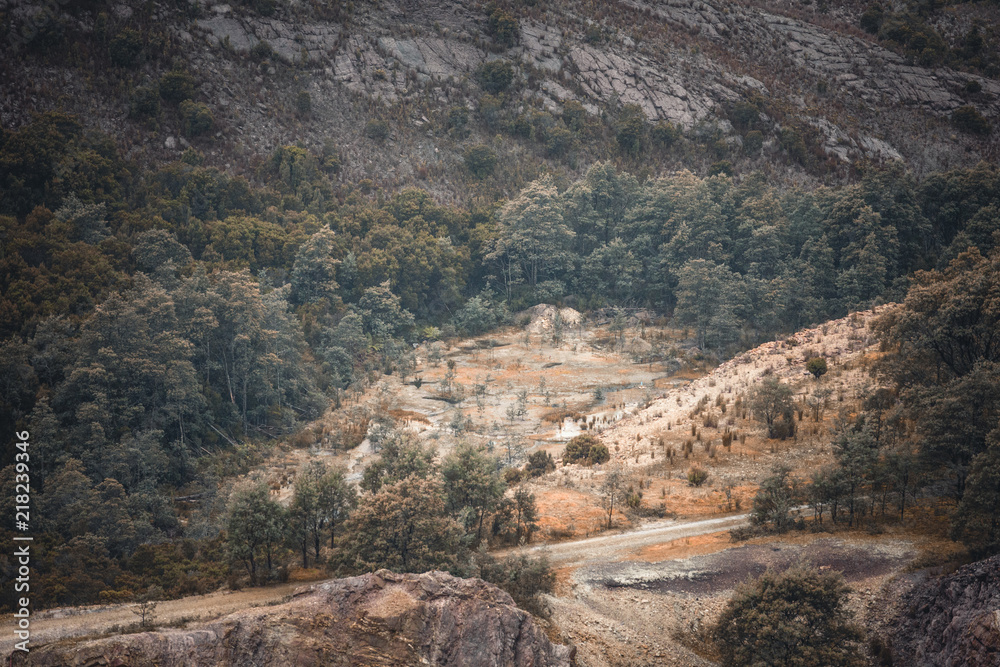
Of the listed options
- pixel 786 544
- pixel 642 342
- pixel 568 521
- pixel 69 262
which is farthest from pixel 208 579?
pixel 642 342

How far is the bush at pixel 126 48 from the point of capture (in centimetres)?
5772

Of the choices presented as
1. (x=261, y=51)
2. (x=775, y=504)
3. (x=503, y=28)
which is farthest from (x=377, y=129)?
(x=775, y=504)

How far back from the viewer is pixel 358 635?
17078 millimetres

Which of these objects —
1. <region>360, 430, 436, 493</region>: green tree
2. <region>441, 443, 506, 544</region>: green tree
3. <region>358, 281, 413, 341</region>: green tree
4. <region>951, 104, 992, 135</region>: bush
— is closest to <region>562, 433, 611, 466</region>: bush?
<region>441, 443, 506, 544</region>: green tree

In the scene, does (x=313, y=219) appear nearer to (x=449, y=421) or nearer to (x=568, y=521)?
(x=449, y=421)

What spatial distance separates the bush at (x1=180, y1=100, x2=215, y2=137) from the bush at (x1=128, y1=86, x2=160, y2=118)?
6.64 ft

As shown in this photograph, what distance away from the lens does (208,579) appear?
2491 centimetres

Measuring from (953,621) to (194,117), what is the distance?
57.9 metres

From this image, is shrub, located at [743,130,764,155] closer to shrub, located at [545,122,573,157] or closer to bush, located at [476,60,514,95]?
shrub, located at [545,122,573,157]

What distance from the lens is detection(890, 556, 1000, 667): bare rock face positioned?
57.4ft

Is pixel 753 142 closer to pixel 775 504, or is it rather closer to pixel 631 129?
pixel 631 129

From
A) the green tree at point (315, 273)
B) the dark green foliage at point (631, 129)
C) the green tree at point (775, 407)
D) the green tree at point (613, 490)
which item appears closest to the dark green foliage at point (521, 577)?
the green tree at point (613, 490)

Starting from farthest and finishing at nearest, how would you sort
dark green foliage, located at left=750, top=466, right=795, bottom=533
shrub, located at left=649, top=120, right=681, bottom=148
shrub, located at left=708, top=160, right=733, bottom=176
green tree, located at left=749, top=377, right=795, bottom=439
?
shrub, located at left=649, top=120, right=681, bottom=148 → shrub, located at left=708, top=160, right=733, bottom=176 → green tree, located at left=749, top=377, right=795, bottom=439 → dark green foliage, located at left=750, top=466, right=795, bottom=533

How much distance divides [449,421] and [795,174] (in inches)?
1798
